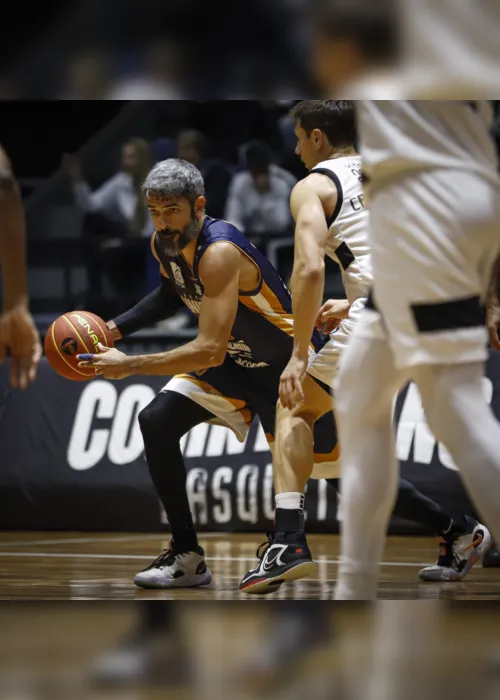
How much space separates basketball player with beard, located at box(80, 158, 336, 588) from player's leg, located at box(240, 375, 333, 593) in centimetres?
31

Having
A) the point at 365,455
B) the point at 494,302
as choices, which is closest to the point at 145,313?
the point at 494,302

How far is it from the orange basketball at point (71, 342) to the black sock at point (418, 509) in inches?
43.9

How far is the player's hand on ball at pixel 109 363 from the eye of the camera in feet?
12.8

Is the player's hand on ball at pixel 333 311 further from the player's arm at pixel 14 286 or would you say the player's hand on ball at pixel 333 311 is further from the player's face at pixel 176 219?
the player's arm at pixel 14 286

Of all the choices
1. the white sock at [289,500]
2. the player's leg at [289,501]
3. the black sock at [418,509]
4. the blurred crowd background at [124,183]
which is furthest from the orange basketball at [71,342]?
the blurred crowd background at [124,183]

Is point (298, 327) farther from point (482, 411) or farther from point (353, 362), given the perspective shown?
point (482, 411)

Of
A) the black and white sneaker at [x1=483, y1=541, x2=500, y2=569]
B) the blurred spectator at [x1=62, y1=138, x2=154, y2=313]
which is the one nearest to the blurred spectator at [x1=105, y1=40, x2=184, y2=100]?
the black and white sneaker at [x1=483, y1=541, x2=500, y2=569]

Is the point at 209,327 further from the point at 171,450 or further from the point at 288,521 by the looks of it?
the point at 288,521

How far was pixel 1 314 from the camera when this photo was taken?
2.97 metres

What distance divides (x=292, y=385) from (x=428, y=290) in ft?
2.80

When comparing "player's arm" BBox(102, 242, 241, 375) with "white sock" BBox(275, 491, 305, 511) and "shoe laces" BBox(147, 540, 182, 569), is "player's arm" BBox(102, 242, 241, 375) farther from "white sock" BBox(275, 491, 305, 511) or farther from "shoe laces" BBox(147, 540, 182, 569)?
"shoe laces" BBox(147, 540, 182, 569)

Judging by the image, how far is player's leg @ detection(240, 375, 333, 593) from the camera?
3787mm

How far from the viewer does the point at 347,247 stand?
4.02 m

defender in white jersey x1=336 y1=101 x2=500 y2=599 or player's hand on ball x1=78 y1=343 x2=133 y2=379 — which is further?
player's hand on ball x1=78 y1=343 x2=133 y2=379
